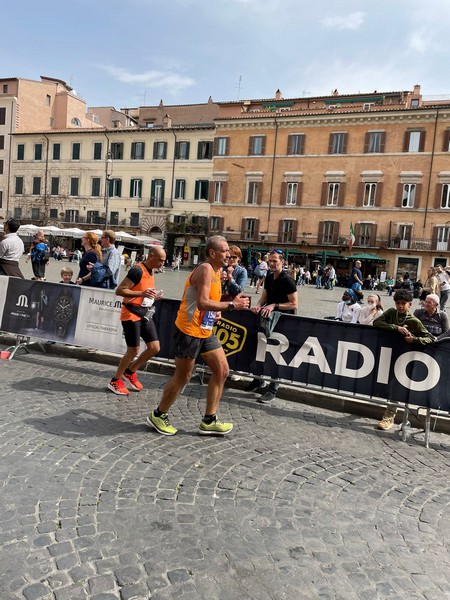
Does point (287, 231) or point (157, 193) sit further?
point (157, 193)

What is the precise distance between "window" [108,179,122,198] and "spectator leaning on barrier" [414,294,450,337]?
45.3 metres

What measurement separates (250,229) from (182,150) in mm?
10029

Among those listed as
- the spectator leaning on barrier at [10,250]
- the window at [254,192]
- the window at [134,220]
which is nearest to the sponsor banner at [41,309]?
the spectator leaning on barrier at [10,250]

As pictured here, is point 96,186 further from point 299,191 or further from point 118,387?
point 118,387

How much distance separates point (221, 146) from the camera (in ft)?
146

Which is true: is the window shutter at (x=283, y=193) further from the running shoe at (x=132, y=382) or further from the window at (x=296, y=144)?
the running shoe at (x=132, y=382)

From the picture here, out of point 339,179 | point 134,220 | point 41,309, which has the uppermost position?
point 339,179

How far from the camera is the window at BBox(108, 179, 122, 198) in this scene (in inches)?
1907

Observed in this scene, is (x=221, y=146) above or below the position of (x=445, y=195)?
above

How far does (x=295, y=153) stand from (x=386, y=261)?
1202cm

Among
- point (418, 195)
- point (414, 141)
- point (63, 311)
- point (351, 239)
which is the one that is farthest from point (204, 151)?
point (63, 311)

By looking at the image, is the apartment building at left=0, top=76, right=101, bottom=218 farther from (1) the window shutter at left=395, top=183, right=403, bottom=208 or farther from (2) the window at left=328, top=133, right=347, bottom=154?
(1) the window shutter at left=395, top=183, right=403, bottom=208

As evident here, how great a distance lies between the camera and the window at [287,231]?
42406 mm

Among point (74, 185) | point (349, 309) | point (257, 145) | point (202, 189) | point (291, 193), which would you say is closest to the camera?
point (349, 309)
